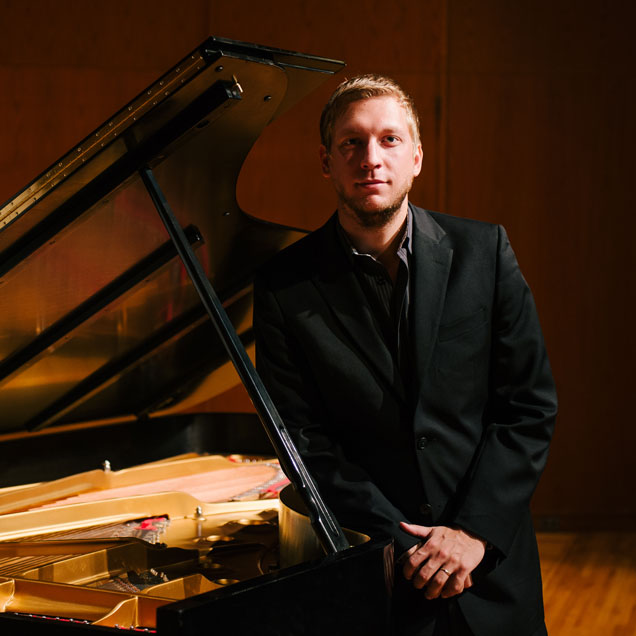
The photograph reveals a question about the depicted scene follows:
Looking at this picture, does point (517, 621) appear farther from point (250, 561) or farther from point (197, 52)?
point (197, 52)

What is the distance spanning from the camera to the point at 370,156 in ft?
4.76

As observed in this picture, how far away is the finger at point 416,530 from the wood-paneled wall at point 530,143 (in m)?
3.31

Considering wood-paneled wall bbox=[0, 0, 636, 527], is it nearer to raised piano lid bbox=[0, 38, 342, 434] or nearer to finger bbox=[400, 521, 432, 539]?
raised piano lid bbox=[0, 38, 342, 434]

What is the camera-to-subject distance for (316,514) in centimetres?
132

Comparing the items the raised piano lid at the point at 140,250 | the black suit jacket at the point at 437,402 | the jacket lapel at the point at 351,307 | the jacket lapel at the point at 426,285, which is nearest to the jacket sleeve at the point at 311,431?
the black suit jacket at the point at 437,402

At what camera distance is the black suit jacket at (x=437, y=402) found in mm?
1430

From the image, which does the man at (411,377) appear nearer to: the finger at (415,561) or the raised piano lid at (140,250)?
the finger at (415,561)

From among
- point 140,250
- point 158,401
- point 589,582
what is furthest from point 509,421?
point 589,582

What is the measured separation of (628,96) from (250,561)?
3.72 metres

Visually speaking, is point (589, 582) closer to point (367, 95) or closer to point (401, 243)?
point (401, 243)

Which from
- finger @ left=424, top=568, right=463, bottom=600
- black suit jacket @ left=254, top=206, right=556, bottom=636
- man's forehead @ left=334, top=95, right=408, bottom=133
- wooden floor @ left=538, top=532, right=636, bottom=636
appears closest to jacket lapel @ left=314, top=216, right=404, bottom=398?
black suit jacket @ left=254, top=206, right=556, bottom=636

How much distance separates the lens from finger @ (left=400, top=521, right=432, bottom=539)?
1.37m

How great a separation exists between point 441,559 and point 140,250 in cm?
97

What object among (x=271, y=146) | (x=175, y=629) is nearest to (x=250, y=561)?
(x=175, y=629)
